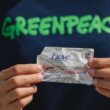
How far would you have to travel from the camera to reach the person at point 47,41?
15.9 ft

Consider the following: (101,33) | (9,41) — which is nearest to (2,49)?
(9,41)

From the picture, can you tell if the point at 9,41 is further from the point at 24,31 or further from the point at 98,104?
the point at 98,104

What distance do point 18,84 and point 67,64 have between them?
0.60 feet

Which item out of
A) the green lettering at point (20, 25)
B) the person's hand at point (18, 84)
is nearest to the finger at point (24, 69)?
the person's hand at point (18, 84)

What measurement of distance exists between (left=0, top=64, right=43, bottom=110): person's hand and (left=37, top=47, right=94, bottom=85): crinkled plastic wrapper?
0.04m

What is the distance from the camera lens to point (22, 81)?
4.81 metres

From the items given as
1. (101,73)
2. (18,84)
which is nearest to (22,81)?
(18,84)

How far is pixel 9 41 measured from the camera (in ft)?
16.3

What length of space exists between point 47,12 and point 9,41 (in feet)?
0.56

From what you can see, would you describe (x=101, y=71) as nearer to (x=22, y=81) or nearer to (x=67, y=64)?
(x=67, y=64)

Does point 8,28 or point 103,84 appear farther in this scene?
point 8,28

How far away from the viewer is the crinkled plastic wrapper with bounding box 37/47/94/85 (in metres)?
4.82

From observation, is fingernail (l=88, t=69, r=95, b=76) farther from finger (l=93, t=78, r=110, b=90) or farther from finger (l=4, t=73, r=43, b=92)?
finger (l=4, t=73, r=43, b=92)

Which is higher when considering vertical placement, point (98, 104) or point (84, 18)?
point (84, 18)
